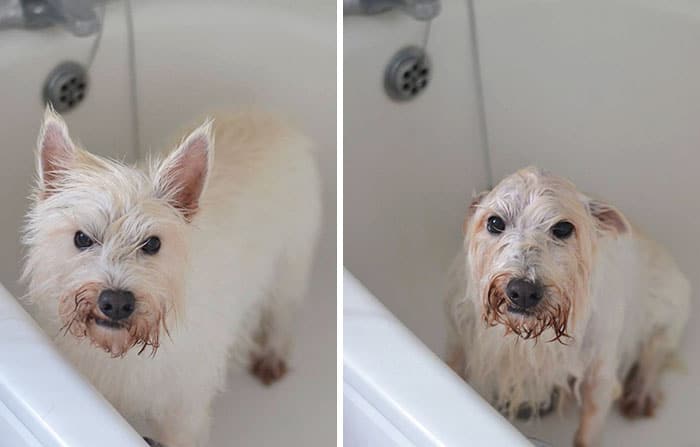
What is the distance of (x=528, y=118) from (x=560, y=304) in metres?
0.36

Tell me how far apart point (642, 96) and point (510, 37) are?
178mm

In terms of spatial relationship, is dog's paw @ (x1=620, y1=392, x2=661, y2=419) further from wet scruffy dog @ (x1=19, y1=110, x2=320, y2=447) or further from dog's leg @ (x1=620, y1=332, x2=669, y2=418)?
wet scruffy dog @ (x1=19, y1=110, x2=320, y2=447)

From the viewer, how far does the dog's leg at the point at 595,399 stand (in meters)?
1.08

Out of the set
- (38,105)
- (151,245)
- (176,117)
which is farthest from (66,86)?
(151,245)

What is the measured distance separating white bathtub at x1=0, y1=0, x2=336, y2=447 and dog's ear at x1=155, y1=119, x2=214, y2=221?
0.04 m

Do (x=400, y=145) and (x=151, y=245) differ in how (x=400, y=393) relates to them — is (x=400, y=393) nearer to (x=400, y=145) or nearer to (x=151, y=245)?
(x=151, y=245)

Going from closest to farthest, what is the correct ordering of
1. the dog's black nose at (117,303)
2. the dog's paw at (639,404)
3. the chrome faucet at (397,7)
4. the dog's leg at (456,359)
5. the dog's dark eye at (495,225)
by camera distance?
the dog's black nose at (117,303)
the dog's dark eye at (495,225)
the dog's leg at (456,359)
the dog's paw at (639,404)
the chrome faucet at (397,7)

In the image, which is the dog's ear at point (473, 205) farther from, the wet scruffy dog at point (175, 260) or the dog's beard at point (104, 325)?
the dog's beard at point (104, 325)

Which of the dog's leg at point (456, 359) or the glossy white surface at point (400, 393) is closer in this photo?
the glossy white surface at point (400, 393)

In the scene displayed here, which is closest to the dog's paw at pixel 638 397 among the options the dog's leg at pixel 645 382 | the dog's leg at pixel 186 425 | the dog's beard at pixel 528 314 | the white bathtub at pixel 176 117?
the dog's leg at pixel 645 382

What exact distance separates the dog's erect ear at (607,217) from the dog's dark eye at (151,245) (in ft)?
1.28

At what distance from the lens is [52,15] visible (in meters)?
1.06

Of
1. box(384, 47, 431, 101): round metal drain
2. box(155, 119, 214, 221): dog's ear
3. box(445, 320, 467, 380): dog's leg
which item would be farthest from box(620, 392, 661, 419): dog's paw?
box(155, 119, 214, 221): dog's ear

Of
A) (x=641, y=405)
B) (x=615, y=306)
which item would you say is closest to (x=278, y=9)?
(x=615, y=306)
